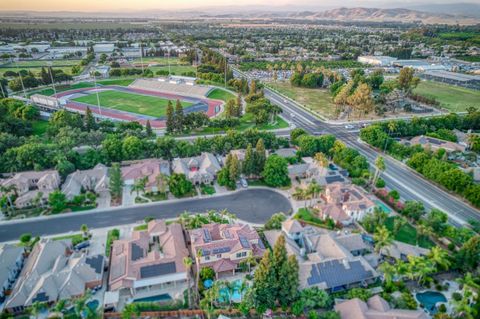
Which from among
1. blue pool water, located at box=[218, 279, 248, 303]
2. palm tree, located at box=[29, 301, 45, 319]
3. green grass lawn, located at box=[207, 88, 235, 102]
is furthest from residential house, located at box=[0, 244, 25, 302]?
green grass lawn, located at box=[207, 88, 235, 102]

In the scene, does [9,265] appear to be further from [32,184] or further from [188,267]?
[188,267]

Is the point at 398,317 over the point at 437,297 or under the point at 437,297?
over

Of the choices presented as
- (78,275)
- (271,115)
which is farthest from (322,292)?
(271,115)

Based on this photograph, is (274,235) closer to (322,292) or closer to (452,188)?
(322,292)

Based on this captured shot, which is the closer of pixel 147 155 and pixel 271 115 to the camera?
pixel 147 155

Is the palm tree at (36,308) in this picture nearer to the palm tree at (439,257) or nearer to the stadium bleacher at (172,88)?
the palm tree at (439,257)

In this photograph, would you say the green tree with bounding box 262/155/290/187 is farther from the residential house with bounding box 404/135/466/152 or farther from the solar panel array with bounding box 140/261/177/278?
the residential house with bounding box 404/135/466/152

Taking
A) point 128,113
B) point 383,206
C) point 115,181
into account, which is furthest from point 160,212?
point 128,113
